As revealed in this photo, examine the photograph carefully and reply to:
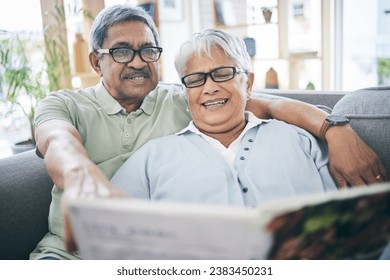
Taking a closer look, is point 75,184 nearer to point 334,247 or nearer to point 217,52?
point 334,247

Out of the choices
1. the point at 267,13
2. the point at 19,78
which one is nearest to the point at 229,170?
the point at 19,78

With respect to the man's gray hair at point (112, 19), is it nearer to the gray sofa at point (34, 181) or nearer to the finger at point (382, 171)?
the gray sofa at point (34, 181)

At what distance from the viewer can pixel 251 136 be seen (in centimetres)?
124

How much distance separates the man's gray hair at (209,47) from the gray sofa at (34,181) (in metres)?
0.37

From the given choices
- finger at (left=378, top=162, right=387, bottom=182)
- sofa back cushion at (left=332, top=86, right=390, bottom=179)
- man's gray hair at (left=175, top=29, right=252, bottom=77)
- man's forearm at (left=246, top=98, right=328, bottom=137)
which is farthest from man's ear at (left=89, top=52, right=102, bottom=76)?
finger at (left=378, top=162, right=387, bottom=182)

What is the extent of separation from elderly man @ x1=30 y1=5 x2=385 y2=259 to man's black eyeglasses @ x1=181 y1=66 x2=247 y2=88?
0.17m

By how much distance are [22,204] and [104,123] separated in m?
0.35

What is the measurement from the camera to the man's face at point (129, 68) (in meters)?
1.33

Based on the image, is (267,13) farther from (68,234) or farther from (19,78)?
(68,234)

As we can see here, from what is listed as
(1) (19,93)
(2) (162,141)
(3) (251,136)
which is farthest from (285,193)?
(1) (19,93)

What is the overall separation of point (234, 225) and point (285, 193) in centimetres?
58

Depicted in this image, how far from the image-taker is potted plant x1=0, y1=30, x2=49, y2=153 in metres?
2.02
